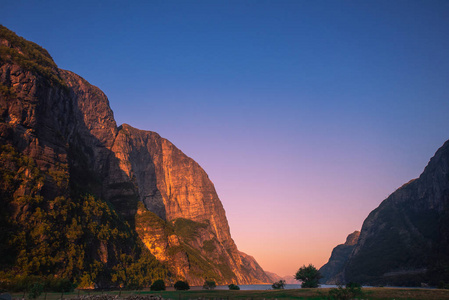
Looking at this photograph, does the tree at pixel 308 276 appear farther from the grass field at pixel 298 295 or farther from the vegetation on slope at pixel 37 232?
the vegetation on slope at pixel 37 232

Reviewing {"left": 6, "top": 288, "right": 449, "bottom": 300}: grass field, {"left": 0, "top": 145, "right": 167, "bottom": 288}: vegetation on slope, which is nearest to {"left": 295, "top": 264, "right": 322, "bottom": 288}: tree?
{"left": 6, "top": 288, "right": 449, "bottom": 300}: grass field

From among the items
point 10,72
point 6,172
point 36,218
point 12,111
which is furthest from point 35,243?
Result: point 10,72

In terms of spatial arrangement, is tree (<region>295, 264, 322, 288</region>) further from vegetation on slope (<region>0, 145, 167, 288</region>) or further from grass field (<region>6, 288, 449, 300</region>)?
vegetation on slope (<region>0, 145, 167, 288</region>)

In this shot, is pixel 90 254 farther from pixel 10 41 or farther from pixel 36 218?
pixel 10 41

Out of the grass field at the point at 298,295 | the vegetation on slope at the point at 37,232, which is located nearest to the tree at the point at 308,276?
the grass field at the point at 298,295

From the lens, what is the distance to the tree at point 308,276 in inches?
4813

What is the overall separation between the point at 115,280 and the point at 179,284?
262 ft

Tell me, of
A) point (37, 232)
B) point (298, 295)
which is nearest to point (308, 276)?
point (298, 295)

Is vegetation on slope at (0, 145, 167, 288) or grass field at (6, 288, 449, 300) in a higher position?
vegetation on slope at (0, 145, 167, 288)

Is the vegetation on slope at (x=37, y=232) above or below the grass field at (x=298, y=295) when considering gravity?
above

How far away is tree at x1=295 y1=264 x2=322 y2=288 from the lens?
122 meters

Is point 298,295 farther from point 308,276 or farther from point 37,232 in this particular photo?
point 37,232

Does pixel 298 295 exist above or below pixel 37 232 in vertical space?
below

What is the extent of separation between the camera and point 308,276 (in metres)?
124
